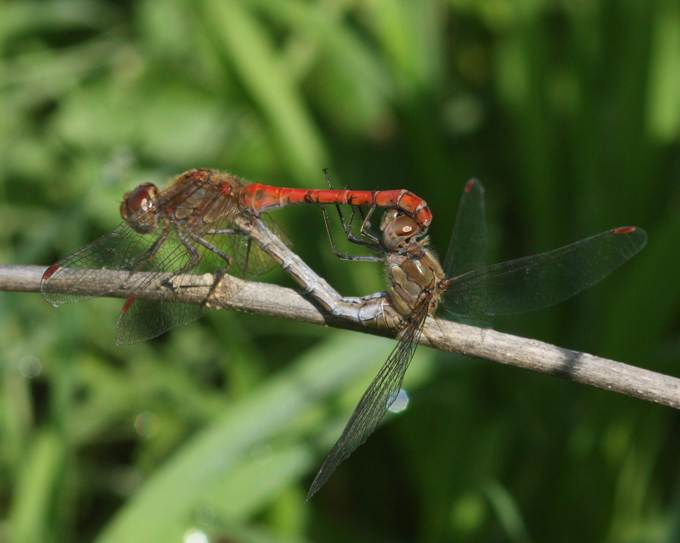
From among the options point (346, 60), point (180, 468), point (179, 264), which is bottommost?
point (180, 468)

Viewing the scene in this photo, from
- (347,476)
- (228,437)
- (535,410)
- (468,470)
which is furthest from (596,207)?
(228,437)

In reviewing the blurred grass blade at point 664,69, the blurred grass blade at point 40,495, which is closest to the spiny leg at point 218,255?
the blurred grass blade at point 40,495

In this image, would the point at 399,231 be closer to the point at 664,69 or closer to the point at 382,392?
the point at 382,392

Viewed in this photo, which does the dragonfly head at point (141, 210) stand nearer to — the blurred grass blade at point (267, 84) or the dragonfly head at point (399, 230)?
the dragonfly head at point (399, 230)

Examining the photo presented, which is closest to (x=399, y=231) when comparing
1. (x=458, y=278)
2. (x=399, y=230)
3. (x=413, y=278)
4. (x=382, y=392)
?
(x=399, y=230)

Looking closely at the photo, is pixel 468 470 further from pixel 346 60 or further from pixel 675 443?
pixel 346 60

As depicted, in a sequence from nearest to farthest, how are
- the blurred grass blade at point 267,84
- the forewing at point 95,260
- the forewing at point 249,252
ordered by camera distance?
the forewing at point 95,260, the forewing at point 249,252, the blurred grass blade at point 267,84
